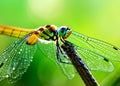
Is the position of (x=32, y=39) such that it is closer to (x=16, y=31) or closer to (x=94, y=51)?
(x=16, y=31)

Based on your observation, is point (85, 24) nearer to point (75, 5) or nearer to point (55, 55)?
point (75, 5)

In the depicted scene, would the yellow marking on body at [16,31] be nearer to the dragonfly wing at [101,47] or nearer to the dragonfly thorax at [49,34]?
the dragonfly thorax at [49,34]

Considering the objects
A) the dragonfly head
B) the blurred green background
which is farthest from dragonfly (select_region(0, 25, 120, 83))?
the blurred green background

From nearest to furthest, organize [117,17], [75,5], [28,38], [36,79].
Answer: [28,38]
[36,79]
[117,17]
[75,5]

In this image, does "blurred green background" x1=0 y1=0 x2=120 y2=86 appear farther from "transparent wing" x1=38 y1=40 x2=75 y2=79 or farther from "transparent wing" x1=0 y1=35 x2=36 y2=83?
"transparent wing" x1=0 y1=35 x2=36 y2=83

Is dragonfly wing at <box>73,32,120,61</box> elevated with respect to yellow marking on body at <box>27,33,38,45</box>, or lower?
lower

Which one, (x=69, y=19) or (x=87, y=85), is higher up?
(x=69, y=19)

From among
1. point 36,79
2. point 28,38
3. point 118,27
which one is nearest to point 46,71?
point 36,79
